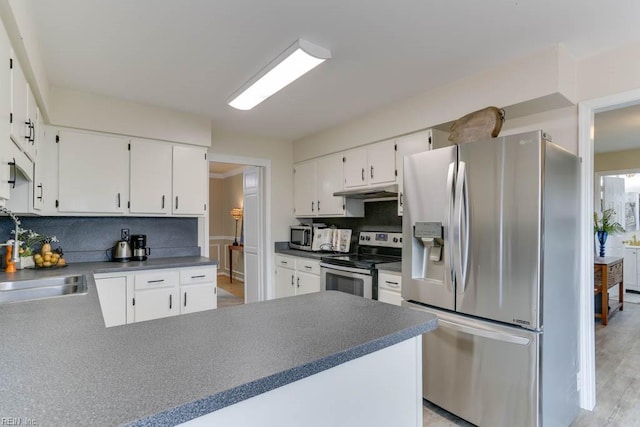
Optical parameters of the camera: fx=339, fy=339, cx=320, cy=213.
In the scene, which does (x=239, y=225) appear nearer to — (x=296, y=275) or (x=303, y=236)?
(x=303, y=236)

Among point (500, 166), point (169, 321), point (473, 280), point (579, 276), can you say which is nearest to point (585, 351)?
point (579, 276)

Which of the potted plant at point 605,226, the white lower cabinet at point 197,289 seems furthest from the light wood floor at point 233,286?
the potted plant at point 605,226

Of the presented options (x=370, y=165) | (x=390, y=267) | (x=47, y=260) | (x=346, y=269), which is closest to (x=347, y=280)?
(x=346, y=269)

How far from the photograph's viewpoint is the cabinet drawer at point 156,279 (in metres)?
2.93

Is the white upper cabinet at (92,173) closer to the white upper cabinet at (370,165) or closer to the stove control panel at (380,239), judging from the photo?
the white upper cabinet at (370,165)

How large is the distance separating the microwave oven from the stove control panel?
66 cm

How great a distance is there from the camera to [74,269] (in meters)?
2.72

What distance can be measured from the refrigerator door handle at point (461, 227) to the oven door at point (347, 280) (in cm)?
100

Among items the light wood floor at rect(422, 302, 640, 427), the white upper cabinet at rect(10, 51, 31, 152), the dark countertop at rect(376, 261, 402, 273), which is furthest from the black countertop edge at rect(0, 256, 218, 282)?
the light wood floor at rect(422, 302, 640, 427)

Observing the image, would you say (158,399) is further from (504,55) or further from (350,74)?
(504,55)

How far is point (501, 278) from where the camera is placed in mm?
1948

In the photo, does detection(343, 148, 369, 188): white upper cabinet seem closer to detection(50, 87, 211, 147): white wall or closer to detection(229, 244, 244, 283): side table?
detection(50, 87, 211, 147): white wall

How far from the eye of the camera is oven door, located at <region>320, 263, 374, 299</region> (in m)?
3.02

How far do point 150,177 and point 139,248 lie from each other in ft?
2.30
